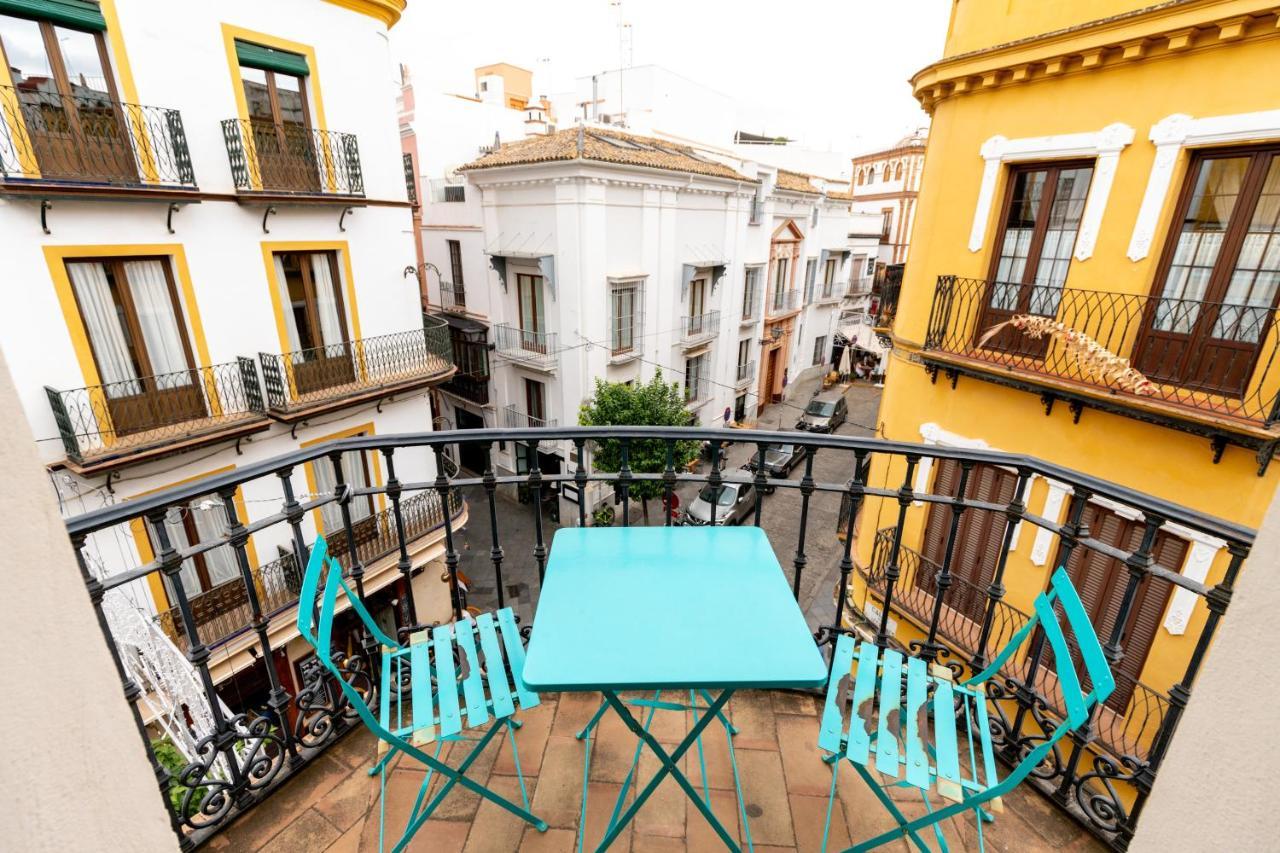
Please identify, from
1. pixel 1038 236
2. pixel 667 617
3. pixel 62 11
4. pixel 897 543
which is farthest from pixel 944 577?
pixel 62 11

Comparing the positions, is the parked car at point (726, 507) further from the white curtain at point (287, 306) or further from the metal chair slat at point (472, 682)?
the metal chair slat at point (472, 682)

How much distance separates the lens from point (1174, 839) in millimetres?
1031

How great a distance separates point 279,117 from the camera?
8.23 meters

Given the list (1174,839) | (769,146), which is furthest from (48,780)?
(769,146)

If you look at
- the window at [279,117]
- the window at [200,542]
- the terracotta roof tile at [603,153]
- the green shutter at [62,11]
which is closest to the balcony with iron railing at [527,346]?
the terracotta roof tile at [603,153]

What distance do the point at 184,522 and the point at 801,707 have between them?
8752 mm

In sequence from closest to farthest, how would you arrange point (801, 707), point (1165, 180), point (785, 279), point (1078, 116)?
point (801, 707) → point (1165, 180) → point (1078, 116) → point (785, 279)

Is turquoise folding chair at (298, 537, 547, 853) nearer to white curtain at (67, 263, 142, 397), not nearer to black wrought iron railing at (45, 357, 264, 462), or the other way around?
white curtain at (67, 263, 142, 397)

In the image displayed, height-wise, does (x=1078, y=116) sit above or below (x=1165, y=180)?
above

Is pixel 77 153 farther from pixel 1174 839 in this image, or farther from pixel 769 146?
pixel 769 146

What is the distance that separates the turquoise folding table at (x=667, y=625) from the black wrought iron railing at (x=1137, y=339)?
5.42 meters

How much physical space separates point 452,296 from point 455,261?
1112mm

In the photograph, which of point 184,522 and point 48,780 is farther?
point 184,522

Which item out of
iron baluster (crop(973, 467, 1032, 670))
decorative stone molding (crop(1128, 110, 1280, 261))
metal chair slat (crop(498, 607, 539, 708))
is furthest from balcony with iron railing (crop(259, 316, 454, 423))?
decorative stone molding (crop(1128, 110, 1280, 261))
